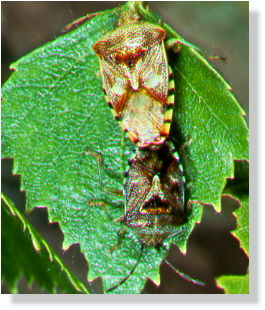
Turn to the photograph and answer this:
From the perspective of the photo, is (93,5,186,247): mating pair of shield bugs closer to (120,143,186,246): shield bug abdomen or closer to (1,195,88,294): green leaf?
(120,143,186,246): shield bug abdomen

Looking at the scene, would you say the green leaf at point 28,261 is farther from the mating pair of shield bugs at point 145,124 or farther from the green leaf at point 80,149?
the mating pair of shield bugs at point 145,124

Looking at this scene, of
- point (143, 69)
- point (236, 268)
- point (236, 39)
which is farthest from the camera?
point (236, 39)

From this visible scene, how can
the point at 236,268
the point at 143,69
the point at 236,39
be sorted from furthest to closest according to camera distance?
the point at 236,39, the point at 236,268, the point at 143,69

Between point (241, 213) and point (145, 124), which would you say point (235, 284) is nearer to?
point (241, 213)

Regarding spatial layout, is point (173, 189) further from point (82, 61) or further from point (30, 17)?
point (30, 17)

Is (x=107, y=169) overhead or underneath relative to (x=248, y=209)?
overhead

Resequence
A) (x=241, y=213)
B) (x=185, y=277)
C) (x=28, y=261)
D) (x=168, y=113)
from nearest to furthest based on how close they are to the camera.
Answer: (x=168, y=113)
(x=241, y=213)
(x=28, y=261)
(x=185, y=277)

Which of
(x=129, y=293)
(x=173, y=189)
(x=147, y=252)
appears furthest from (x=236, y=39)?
(x=129, y=293)

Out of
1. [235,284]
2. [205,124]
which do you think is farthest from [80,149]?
[235,284]
